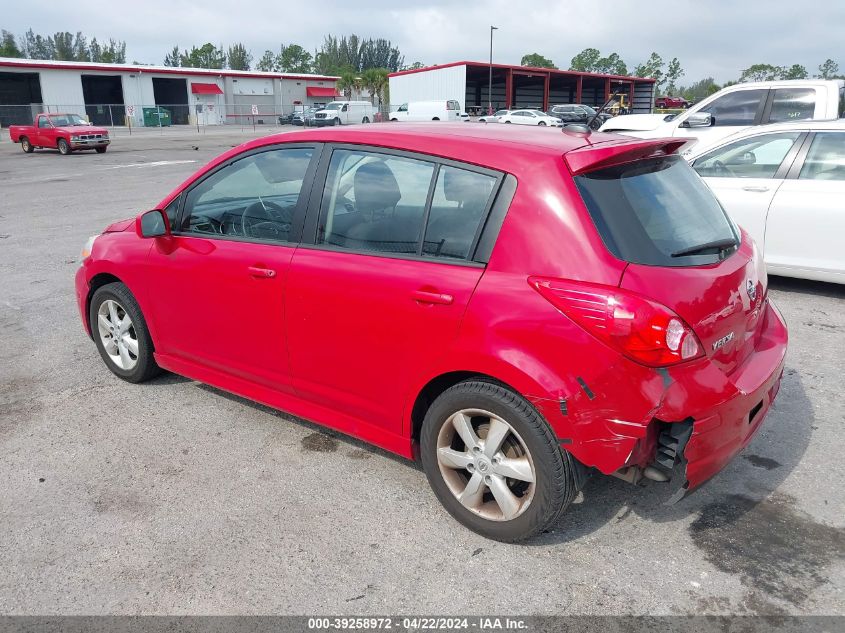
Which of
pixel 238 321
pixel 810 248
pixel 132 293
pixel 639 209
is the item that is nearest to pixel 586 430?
pixel 639 209

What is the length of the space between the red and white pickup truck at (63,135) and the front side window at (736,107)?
24214mm

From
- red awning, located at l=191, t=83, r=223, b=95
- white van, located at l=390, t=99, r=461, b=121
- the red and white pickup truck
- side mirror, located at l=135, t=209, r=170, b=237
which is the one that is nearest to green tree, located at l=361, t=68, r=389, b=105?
red awning, located at l=191, t=83, r=223, b=95

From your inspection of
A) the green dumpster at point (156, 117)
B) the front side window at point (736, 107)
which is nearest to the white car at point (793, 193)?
the front side window at point (736, 107)

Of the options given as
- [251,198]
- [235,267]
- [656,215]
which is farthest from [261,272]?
[656,215]

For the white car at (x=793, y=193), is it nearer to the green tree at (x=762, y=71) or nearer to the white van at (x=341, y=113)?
the white van at (x=341, y=113)

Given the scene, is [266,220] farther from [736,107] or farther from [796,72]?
[796,72]

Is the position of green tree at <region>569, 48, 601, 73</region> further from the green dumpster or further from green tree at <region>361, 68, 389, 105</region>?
the green dumpster

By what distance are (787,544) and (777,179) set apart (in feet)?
14.9

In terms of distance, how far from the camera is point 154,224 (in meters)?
4.01

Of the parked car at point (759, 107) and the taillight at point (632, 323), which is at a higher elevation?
the parked car at point (759, 107)

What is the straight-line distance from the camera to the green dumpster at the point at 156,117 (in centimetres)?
5325

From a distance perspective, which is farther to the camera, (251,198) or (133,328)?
(133,328)

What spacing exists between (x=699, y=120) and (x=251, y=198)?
813cm

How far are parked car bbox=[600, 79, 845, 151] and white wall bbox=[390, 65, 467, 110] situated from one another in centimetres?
4997
